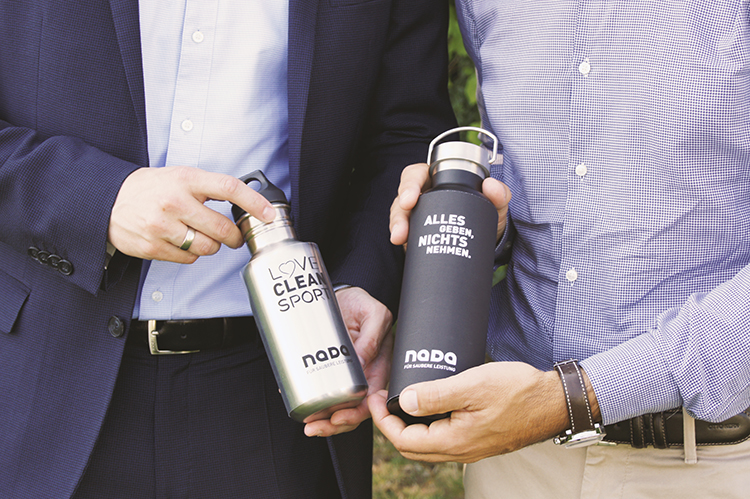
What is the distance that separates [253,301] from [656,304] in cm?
107

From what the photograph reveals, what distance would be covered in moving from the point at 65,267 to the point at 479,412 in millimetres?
1123

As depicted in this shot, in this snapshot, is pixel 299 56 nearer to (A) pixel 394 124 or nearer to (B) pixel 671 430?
(A) pixel 394 124

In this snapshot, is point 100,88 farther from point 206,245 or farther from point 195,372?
point 195,372

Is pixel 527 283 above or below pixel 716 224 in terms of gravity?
below

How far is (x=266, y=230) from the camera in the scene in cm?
148

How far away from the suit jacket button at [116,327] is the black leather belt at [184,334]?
→ 0.23 ft

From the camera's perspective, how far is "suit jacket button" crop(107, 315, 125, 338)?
173 cm

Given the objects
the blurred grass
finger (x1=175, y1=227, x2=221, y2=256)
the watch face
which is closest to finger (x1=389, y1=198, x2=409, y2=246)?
finger (x1=175, y1=227, x2=221, y2=256)

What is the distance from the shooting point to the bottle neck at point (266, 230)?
1477 millimetres

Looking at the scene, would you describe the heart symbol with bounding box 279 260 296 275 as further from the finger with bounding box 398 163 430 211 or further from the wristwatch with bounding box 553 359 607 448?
the wristwatch with bounding box 553 359 607 448

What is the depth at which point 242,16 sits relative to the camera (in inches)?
72.4

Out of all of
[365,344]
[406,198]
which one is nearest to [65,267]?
[365,344]

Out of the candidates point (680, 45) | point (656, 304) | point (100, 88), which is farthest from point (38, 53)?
point (656, 304)

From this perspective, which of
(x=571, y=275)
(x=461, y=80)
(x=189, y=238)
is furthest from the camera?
(x=461, y=80)
